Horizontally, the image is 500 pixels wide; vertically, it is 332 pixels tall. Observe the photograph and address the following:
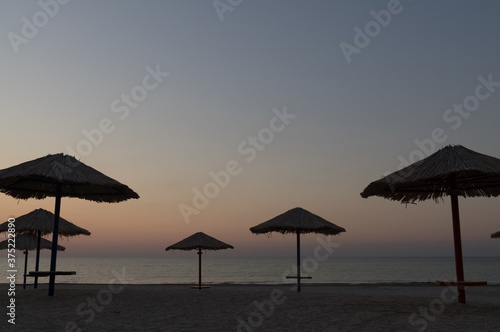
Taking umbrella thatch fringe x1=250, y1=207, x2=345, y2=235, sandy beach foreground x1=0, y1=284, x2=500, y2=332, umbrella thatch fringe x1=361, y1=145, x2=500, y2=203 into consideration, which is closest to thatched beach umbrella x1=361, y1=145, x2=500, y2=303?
umbrella thatch fringe x1=361, y1=145, x2=500, y2=203

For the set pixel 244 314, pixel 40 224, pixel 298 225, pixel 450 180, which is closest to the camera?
pixel 244 314

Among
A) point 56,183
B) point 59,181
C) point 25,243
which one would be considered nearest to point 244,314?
point 59,181

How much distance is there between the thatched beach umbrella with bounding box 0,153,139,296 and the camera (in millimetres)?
9602

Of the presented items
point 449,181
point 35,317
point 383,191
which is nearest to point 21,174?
point 35,317

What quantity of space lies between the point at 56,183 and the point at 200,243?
6822 millimetres

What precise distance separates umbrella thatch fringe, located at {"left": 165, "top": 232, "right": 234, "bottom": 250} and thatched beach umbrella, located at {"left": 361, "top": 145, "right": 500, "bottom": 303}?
24.6ft

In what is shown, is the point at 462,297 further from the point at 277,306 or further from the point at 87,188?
the point at 87,188

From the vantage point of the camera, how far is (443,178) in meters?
9.83

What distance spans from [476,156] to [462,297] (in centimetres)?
313

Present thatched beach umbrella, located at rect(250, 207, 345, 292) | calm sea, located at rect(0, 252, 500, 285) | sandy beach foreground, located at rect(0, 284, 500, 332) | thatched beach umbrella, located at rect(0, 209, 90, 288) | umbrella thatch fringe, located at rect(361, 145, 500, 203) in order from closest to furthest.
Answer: sandy beach foreground, located at rect(0, 284, 500, 332)
umbrella thatch fringe, located at rect(361, 145, 500, 203)
thatched beach umbrella, located at rect(250, 207, 345, 292)
thatched beach umbrella, located at rect(0, 209, 90, 288)
calm sea, located at rect(0, 252, 500, 285)

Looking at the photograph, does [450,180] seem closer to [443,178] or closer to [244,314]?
[443,178]

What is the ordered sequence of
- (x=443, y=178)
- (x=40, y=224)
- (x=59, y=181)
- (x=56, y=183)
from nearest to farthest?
(x=59, y=181), (x=443, y=178), (x=56, y=183), (x=40, y=224)

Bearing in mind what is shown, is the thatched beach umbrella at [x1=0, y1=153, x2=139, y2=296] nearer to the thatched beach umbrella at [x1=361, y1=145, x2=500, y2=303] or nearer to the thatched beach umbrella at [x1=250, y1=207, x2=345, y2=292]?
the thatched beach umbrella at [x1=250, y1=207, x2=345, y2=292]

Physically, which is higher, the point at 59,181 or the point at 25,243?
the point at 59,181
